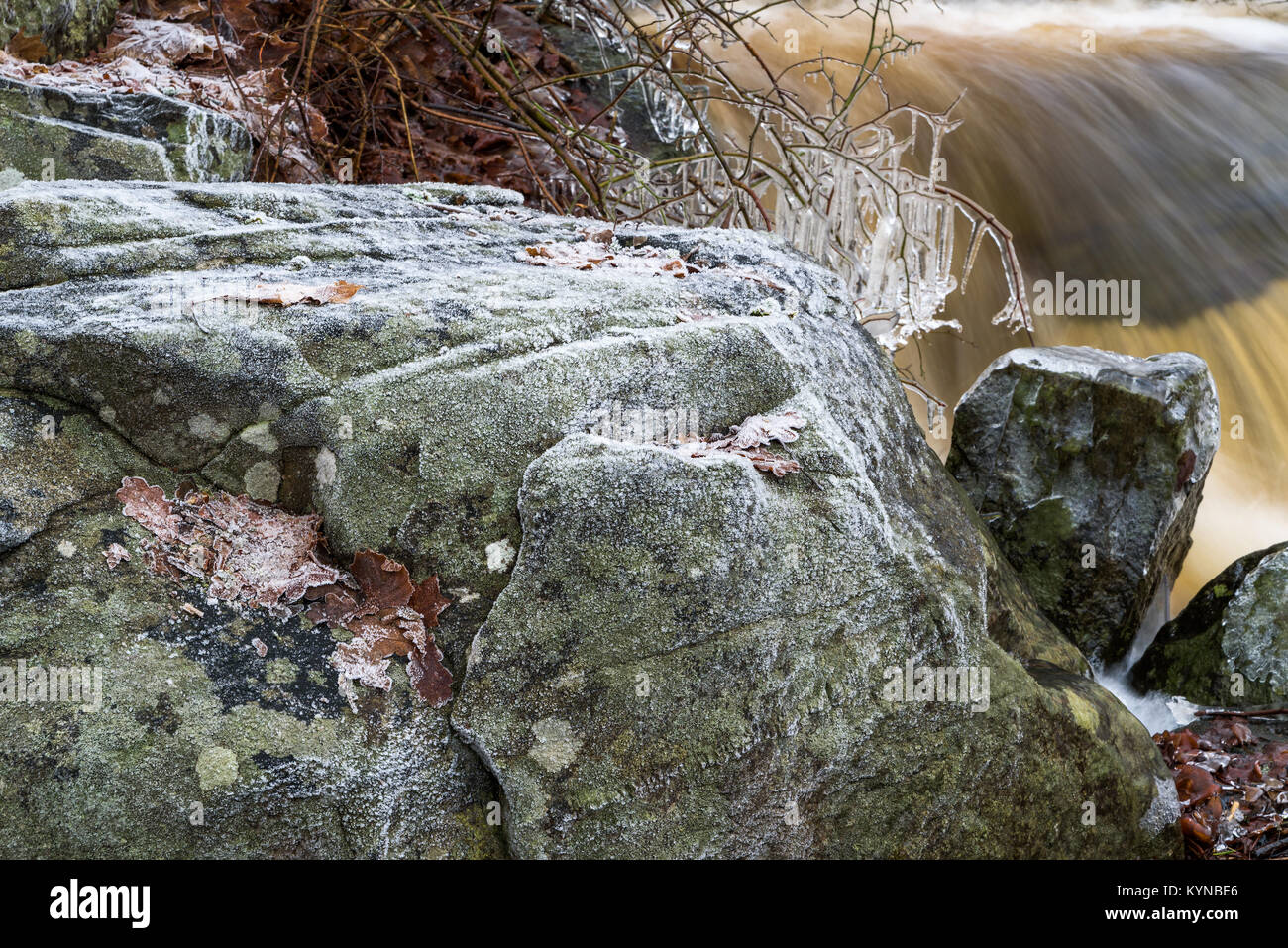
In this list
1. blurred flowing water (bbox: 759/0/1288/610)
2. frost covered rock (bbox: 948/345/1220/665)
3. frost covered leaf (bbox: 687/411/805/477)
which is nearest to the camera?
frost covered leaf (bbox: 687/411/805/477)

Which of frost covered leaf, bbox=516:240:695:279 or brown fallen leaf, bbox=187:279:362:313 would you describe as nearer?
brown fallen leaf, bbox=187:279:362:313

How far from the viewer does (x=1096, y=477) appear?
477cm

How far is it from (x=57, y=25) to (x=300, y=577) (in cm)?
362

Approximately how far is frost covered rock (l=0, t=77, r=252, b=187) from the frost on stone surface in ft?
6.27

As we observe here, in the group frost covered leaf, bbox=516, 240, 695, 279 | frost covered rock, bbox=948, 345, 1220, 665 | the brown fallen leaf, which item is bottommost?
frost covered rock, bbox=948, 345, 1220, 665

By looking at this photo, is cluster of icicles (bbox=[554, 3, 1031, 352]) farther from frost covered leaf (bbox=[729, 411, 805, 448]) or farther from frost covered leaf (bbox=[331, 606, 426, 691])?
frost covered leaf (bbox=[331, 606, 426, 691])

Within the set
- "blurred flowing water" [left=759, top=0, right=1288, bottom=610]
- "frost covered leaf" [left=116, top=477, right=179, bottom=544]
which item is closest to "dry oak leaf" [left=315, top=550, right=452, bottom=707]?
"frost covered leaf" [left=116, top=477, right=179, bottom=544]

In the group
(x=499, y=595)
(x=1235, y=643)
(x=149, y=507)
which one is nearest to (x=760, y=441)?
(x=499, y=595)

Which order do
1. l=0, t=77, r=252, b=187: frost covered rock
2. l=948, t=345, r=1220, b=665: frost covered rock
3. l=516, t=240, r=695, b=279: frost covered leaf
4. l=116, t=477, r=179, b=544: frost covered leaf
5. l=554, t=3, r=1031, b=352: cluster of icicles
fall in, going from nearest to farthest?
1. l=116, t=477, r=179, b=544: frost covered leaf
2. l=516, t=240, r=695, b=279: frost covered leaf
3. l=0, t=77, r=252, b=187: frost covered rock
4. l=948, t=345, r=1220, b=665: frost covered rock
5. l=554, t=3, r=1031, b=352: cluster of icicles

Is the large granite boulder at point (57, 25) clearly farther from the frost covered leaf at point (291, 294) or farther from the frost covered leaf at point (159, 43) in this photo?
the frost covered leaf at point (291, 294)

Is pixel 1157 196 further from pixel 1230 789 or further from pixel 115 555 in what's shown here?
pixel 115 555

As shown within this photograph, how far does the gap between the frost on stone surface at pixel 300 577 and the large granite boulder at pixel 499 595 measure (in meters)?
0.04

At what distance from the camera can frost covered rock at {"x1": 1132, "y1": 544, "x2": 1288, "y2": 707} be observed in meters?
4.28

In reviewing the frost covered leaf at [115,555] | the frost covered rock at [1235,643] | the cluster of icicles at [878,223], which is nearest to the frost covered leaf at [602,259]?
the frost covered leaf at [115,555]
